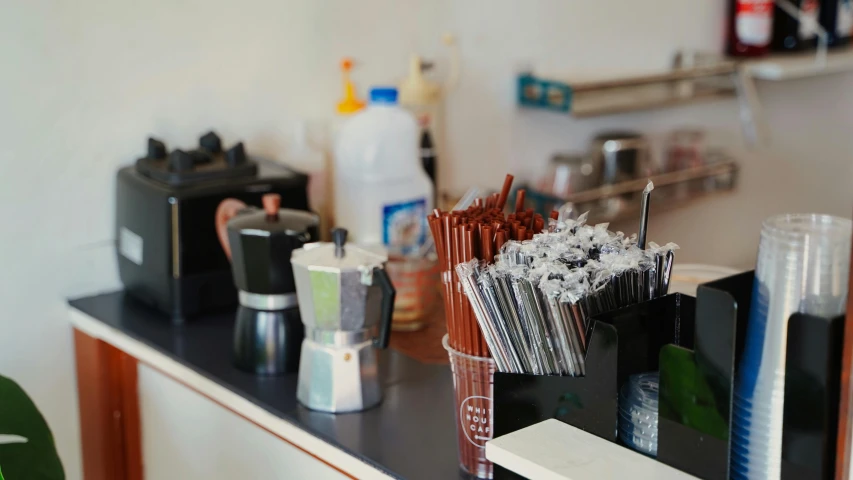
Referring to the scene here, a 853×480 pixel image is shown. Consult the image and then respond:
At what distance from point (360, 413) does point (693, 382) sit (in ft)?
1.59

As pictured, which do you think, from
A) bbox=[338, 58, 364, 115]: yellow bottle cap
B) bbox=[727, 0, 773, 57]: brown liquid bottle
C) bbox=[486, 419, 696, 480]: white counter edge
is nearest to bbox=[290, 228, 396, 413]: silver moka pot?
bbox=[486, 419, 696, 480]: white counter edge

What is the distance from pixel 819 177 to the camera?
2889 millimetres

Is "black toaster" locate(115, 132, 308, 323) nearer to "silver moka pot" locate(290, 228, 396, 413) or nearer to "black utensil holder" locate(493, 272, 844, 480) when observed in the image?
"silver moka pot" locate(290, 228, 396, 413)

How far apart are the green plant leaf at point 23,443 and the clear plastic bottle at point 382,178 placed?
2.05 ft

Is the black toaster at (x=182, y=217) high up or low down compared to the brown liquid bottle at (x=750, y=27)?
down

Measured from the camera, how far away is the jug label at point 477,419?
3.20 ft

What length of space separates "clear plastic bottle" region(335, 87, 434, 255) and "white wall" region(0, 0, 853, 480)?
0.14 metres

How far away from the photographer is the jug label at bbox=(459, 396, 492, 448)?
977 mm

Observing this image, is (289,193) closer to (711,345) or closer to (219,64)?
(219,64)

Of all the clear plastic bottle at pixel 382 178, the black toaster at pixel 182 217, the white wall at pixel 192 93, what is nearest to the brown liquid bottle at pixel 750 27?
the white wall at pixel 192 93

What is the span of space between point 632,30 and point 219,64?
3.53ft

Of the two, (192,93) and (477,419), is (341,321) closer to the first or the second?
(477,419)

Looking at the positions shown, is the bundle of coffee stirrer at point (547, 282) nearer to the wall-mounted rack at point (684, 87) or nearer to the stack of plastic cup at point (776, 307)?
the stack of plastic cup at point (776, 307)

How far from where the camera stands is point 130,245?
153cm
